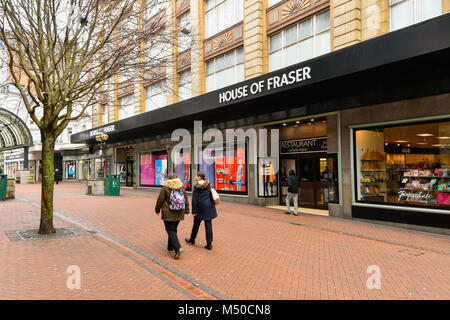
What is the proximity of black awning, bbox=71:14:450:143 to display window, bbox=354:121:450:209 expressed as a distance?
3.75ft

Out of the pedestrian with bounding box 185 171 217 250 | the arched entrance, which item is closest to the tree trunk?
the pedestrian with bounding box 185 171 217 250

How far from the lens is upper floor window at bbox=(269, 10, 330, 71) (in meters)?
11.5

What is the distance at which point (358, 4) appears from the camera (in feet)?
33.6

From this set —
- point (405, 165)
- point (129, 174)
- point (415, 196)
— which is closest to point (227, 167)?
point (405, 165)

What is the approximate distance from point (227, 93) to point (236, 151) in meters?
3.87

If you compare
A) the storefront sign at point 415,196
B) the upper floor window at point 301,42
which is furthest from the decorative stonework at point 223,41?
the storefront sign at point 415,196

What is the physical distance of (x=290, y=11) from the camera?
490 inches

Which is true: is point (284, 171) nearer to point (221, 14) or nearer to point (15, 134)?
point (221, 14)

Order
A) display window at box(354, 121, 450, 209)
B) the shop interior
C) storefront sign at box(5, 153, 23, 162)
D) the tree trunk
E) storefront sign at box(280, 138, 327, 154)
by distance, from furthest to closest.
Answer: storefront sign at box(5, 153, 23, 162) < the shop interior < storefront sign at box(280, 138, 327, 154) < display window at box(354, 121, 450, 209) < the tree trunk

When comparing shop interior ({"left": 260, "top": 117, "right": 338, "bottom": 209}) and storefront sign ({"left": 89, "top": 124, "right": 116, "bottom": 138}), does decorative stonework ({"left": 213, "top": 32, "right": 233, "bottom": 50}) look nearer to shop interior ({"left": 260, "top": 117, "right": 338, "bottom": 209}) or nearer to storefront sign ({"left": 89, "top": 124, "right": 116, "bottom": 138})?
shop interior ({"left": 260, "top": 117, "right": 338, "bottom": 209})

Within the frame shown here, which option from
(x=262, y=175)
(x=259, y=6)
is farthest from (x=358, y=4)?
(x=262, y=175)

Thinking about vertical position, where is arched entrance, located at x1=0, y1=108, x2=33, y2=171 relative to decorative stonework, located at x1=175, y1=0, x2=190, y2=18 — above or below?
below

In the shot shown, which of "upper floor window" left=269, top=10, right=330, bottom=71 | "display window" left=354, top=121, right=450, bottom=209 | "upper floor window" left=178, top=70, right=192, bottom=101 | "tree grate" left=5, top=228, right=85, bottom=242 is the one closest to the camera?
"tree grate" left=5, top=228, right=85, bottom=242

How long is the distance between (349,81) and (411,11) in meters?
3.11
